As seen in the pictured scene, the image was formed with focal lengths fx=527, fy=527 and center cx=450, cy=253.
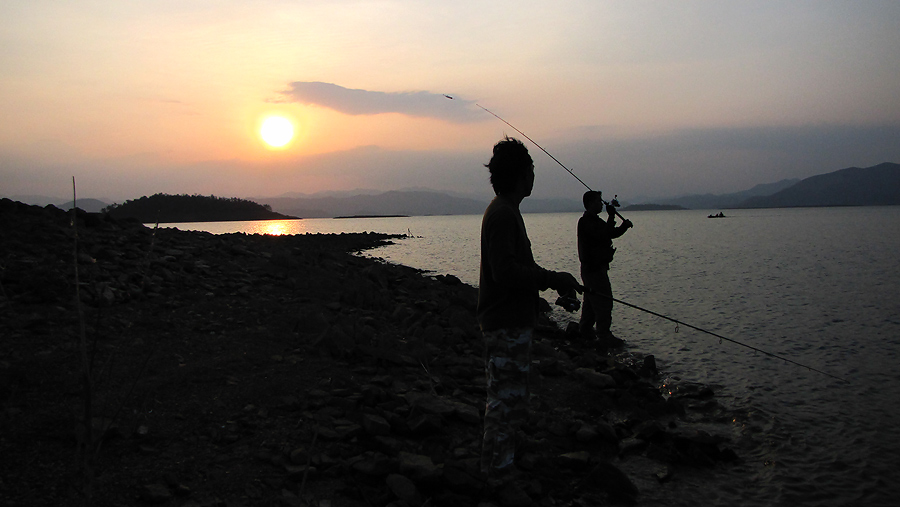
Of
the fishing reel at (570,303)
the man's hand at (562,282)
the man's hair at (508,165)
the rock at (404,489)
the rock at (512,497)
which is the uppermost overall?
the man's hair at (508,165)

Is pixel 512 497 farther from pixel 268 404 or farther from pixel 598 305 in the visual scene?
pixel 598 305

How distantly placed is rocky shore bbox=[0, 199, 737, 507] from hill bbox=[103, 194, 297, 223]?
112025 mm

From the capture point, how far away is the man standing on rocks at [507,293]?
3713mm

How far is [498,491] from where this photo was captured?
4082 mm

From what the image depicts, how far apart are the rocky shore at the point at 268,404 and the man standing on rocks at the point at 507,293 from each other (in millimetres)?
642

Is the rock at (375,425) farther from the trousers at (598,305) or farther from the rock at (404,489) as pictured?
the trousers at (598,305)

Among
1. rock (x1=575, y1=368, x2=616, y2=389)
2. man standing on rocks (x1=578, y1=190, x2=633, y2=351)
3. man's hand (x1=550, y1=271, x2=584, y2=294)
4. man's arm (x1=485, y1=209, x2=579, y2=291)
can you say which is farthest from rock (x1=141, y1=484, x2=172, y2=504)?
man standing on rocks (x1=578, y1=190, x2=633, y2=351)

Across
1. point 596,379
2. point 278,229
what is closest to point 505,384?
point 596,379

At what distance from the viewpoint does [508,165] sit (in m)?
3.88

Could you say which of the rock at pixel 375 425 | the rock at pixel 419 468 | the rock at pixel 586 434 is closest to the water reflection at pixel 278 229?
the rock at pixel 375 425

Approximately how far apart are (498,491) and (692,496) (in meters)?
1.93

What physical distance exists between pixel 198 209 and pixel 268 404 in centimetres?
14360

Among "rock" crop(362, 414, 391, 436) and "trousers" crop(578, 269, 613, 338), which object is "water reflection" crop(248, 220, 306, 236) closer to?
"trousers" crop(578, 269, 613, 338)

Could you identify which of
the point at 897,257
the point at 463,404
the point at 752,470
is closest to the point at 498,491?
the point at 463,404
